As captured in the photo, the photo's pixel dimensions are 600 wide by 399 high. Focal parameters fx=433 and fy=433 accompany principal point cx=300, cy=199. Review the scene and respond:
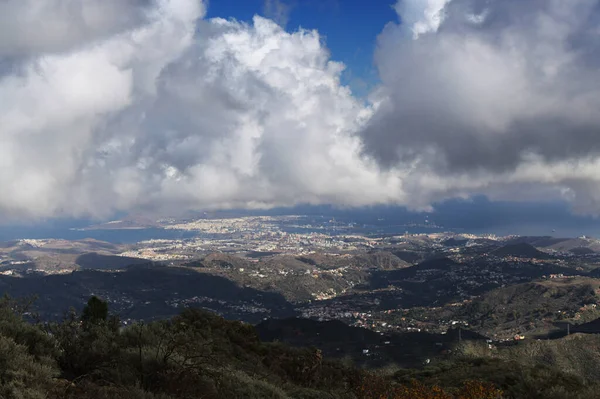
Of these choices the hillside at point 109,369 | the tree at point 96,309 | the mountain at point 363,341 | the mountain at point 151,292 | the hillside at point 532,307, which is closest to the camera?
the hillside at point 109,369

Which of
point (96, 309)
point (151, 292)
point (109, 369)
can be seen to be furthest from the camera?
point (151, 292)

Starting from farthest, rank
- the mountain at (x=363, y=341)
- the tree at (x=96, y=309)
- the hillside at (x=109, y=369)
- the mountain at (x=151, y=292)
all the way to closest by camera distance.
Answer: the mountain at (x=151, y=292) → the mountain at (x=363, y=341) → the tree at (x=96, y=309) → the hillside at (x=109, y=369)

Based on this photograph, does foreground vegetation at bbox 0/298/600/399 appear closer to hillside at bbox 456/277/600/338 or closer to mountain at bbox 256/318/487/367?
mountain at bbox 256/318/487/367

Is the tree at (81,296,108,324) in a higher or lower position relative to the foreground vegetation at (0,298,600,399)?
lower

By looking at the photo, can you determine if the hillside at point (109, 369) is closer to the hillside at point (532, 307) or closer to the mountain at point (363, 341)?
the mountain at point (363, 341)

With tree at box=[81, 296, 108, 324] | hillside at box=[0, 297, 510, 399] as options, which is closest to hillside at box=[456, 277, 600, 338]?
tree at box=[81, 296, 108, 324]

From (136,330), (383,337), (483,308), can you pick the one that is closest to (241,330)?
(136,330)

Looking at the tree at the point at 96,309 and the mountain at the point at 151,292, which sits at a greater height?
the tree at the point at 96,309

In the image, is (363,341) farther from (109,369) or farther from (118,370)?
(118,370)

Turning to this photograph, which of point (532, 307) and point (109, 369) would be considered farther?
point (532, 307)

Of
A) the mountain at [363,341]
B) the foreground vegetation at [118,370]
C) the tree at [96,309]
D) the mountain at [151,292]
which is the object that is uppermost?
the foreground vegetation at [118,370]

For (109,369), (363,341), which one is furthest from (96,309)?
(363,341)

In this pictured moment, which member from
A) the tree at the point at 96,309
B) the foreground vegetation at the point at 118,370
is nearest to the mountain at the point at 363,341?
the tree at the point at 96,309
